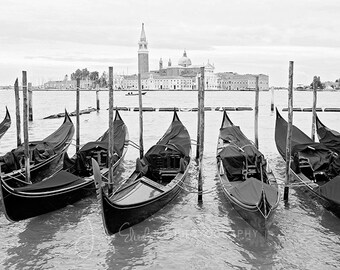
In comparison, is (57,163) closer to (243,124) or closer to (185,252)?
(185,252)

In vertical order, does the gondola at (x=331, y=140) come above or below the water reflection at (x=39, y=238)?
above

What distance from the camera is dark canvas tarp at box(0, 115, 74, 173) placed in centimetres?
696

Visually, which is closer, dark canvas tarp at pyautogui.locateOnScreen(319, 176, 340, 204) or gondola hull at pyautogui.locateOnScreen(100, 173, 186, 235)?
gondola hull at pyautogui.locateOnScreen(100, 173, 186, 235)

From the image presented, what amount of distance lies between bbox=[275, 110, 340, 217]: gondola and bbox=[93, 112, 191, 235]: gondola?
181cm

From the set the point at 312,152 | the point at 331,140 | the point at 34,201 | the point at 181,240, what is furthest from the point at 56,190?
the point at 331,140

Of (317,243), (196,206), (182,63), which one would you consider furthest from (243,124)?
(182,63)

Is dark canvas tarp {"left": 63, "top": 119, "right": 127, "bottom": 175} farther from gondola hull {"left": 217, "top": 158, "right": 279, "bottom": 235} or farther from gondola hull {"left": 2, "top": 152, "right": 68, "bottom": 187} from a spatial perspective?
gondola hull {"left": 217, "top": 158, "right": 279, "bottom": 235}

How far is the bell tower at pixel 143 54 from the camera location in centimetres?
10288

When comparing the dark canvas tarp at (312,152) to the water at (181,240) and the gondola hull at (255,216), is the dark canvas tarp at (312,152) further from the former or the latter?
the gondola hull at (255,216)

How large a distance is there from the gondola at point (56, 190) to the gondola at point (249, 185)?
1.97 m

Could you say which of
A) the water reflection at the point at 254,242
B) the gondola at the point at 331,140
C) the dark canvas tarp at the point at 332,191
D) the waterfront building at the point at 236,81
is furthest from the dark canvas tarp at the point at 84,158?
the waterfront building at the point at 236,81

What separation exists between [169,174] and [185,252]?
221cm

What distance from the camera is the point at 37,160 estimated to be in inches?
303

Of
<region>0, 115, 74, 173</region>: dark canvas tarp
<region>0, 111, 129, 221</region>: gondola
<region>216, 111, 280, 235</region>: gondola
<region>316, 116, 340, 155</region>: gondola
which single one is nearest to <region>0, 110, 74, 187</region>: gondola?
<region>0, 115, 74, 173</region>: dark canvas tarp
